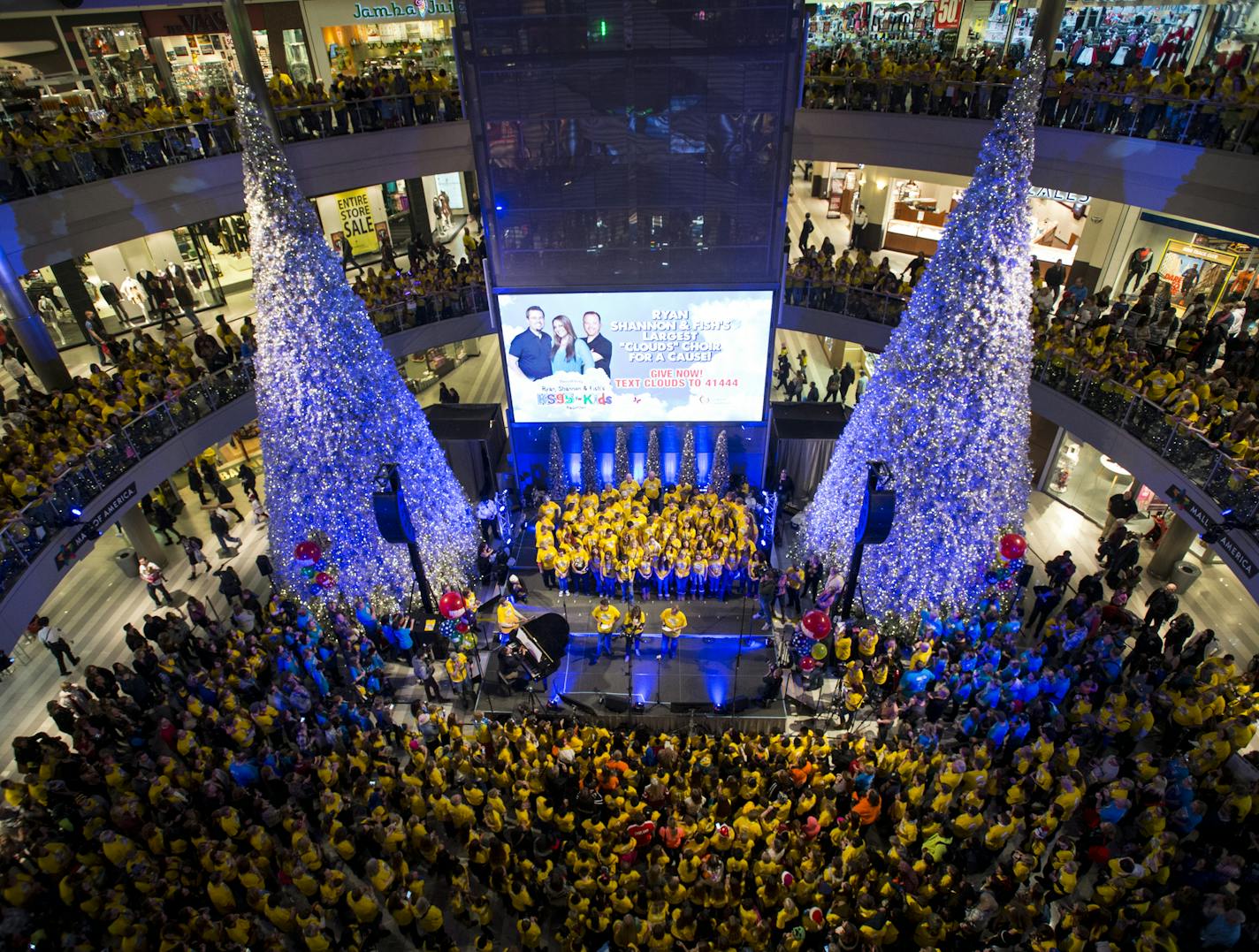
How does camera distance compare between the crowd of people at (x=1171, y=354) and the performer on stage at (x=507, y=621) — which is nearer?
the crowd of people at (x=1171, y=354)

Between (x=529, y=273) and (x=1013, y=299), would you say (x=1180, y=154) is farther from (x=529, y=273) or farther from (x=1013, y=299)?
(x=529, y=273)

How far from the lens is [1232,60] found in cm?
1552

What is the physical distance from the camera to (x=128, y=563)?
15547 millimetres

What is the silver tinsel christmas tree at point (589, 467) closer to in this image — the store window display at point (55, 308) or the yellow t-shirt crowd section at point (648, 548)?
the yellow t-shirt crowd section at point (648, 548)

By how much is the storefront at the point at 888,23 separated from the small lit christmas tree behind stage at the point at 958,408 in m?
14.5

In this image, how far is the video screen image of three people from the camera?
14930mm

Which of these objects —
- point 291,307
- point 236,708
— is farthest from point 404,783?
point 291,307

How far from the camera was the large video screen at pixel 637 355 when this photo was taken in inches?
576

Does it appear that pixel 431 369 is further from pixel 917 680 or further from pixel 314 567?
pixel 917 680

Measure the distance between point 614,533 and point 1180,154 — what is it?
38.6 feet

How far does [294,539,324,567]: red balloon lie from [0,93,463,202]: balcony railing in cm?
777

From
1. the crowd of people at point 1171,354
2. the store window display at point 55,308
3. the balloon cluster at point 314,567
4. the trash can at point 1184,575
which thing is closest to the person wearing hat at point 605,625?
the balloon cluster at point 314,567

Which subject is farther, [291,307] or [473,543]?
[473,543]

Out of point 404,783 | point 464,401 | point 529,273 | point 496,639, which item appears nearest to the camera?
point 404,783
